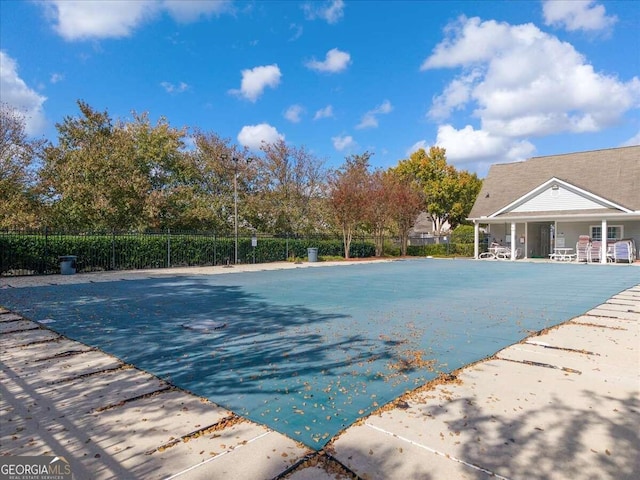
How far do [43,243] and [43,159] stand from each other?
926 cm

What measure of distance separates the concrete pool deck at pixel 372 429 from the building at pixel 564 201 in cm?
1986

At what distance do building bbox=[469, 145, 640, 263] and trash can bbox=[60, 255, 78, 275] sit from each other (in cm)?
2147

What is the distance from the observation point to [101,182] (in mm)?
19281

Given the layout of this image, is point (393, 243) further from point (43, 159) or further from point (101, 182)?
point (43, 159)

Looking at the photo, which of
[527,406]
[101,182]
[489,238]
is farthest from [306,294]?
[489,238]

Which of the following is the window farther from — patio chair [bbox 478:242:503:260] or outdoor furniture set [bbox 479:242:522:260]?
patio chair [bbox 478:242:503:260]

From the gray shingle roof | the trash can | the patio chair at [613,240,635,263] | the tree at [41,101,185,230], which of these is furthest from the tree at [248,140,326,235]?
the patio chair at [613,240,635,263]

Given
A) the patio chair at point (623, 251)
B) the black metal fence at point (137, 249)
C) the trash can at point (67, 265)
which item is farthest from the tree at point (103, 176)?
the patio chair at point (623, 251)

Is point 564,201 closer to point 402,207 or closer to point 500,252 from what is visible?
point 500,252

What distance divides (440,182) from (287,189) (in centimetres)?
1582

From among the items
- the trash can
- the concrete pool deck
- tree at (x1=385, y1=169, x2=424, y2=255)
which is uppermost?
tree at (x1=385, y1=169, x2=424, y2=255)

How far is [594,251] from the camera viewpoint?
20094 millimetres

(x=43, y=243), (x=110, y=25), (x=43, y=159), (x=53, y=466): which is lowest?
(x=53, y=466)

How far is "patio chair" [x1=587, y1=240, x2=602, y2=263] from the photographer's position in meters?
19.9
